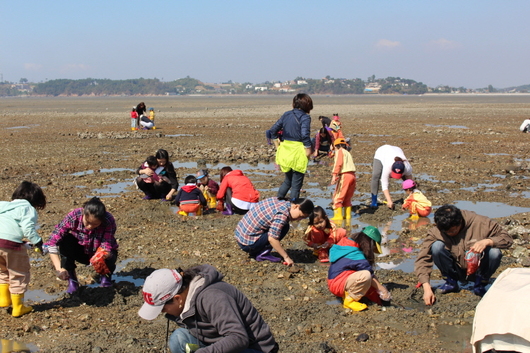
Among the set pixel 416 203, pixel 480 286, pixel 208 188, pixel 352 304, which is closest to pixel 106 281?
pixel 352 304

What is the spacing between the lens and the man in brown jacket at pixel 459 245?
17.1ft

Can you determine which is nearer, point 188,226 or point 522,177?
point 188,226

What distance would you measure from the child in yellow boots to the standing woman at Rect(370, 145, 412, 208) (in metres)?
5.97

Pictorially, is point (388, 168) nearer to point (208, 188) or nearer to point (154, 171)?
point (208, 188)

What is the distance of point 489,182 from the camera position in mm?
12023

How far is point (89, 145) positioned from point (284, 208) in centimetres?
1519

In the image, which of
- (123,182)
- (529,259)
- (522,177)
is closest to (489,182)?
(522,177)

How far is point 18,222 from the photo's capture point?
5.20 metres

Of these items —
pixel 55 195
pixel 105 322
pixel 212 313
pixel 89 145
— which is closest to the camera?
pixel 212 313

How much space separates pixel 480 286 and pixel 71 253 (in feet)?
14.4

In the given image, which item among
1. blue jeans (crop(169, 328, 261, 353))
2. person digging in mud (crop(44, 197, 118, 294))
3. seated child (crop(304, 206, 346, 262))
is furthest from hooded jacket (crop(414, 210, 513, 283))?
person digging in mud (crop(44, 197, 118, 294))

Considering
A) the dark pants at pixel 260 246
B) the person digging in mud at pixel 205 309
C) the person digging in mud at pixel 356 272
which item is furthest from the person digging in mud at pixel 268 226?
the person digging in mud at pixel 205 309

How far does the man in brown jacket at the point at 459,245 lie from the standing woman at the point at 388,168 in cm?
385

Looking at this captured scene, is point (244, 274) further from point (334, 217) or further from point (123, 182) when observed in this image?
point (123, 182)
